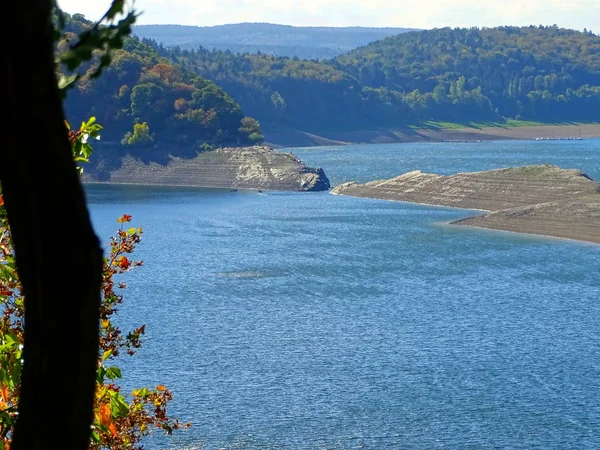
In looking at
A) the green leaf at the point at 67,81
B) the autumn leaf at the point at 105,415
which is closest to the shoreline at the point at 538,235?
the autumn leaf at the point at 105,415

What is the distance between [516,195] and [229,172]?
39178mm

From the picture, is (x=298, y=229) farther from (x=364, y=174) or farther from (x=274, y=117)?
(x=274, y=117)

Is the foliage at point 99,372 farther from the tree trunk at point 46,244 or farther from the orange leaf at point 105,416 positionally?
the tree trunk at point 46,244

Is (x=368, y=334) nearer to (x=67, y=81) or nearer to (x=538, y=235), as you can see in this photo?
(x=538, y=235)

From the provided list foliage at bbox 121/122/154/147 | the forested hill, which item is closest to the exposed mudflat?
the forested hill

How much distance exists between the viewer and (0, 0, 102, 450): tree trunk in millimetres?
2928

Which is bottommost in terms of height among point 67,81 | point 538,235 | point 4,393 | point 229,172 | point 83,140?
point 229,172

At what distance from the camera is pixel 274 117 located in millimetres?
184750

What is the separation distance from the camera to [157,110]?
126 metres

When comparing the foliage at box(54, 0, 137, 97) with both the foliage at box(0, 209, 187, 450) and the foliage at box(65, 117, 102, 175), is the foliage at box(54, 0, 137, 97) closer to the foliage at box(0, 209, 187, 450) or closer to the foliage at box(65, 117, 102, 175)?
the foliage at box(0, 209, 187, 450)

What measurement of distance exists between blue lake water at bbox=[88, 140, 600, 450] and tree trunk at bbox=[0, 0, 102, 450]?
2216 centimetres

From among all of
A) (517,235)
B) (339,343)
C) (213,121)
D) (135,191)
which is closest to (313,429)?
(339,343)

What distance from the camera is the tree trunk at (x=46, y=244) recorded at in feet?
9.61

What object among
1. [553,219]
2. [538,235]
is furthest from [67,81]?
[553,219]
